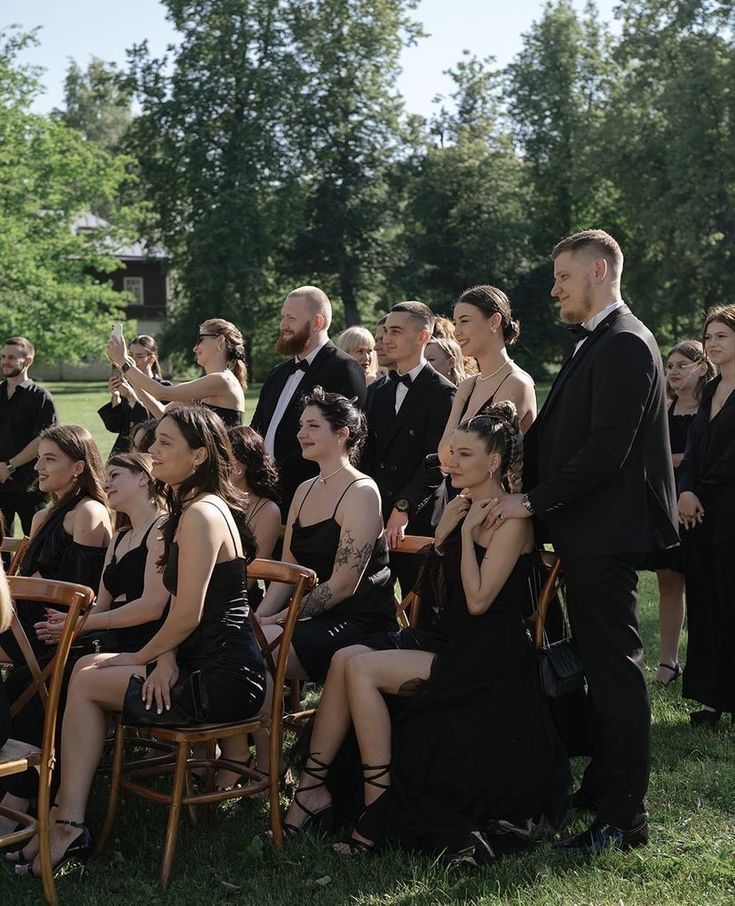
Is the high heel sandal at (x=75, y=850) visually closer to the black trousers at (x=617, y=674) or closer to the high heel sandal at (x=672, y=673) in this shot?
the black trousers at (x=617, y=674)

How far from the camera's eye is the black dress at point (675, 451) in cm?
656

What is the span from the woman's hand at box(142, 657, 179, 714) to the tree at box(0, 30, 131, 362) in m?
33.0

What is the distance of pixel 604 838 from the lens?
13.6ft

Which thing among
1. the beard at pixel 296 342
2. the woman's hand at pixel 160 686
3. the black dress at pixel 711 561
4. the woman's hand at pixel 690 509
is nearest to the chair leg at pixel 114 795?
the woman's hand at pixel 160 686

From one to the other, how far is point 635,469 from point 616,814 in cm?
123

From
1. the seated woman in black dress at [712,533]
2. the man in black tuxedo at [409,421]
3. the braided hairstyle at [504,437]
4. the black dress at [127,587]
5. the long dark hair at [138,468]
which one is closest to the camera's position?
the braided hairstyle at [504,437]

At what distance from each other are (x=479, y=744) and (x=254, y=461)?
1.91 metres

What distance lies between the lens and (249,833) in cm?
447

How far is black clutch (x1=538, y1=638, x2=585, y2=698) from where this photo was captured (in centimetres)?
430

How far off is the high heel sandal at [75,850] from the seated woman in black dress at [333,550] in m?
0.84

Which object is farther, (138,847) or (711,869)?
(138,847)

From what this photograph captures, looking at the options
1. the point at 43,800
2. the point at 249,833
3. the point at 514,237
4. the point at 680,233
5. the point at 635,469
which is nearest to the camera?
the point at 43,800

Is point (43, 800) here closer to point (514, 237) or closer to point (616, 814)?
point (616, 814)

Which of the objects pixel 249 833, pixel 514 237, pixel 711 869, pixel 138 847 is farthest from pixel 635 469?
pixel 514 237
